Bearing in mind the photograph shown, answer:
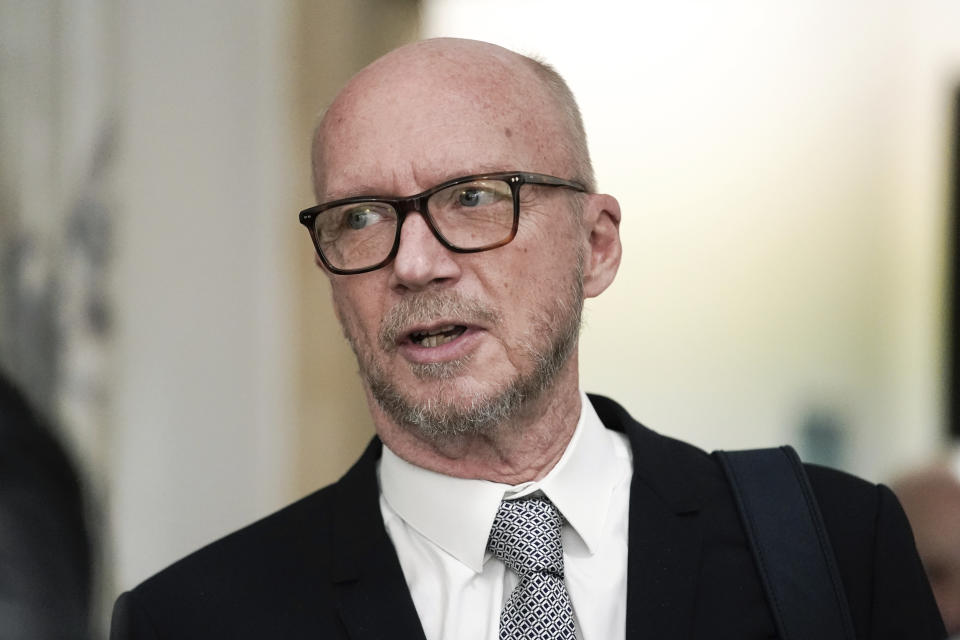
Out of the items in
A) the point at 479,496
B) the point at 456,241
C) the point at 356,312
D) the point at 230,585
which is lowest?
the point at 230,585

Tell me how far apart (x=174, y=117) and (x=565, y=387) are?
245 centimetres

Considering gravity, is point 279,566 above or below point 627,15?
below

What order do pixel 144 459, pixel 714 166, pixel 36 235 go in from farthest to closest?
pixel 714 166, pixel 144 459, pixel 36 235

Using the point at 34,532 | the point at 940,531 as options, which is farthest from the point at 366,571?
the point at 940,531

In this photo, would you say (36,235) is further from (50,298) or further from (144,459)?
(144,459)

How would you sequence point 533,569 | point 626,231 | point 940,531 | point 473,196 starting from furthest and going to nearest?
point 626,231
point 940,531
point 473,196
point 533,569

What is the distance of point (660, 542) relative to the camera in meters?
2.12

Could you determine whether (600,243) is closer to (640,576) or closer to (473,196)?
(473,196)

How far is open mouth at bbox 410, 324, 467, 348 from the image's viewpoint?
6.99 feet

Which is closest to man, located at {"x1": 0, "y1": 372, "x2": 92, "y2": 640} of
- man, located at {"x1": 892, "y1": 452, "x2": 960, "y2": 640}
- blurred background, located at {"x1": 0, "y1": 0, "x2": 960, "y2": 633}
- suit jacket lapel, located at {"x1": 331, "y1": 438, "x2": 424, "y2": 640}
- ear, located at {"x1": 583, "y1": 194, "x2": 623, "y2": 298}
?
suit jacket lapel, located at {"x1": 331, "y1": 438, "x2": 424, "y2": 640}

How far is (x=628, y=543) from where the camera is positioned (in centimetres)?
212

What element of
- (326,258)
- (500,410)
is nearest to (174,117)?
(326,258)

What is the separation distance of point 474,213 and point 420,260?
0.14 m

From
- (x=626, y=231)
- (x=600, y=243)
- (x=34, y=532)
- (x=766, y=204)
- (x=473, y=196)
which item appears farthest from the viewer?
(x=626, y=231)
